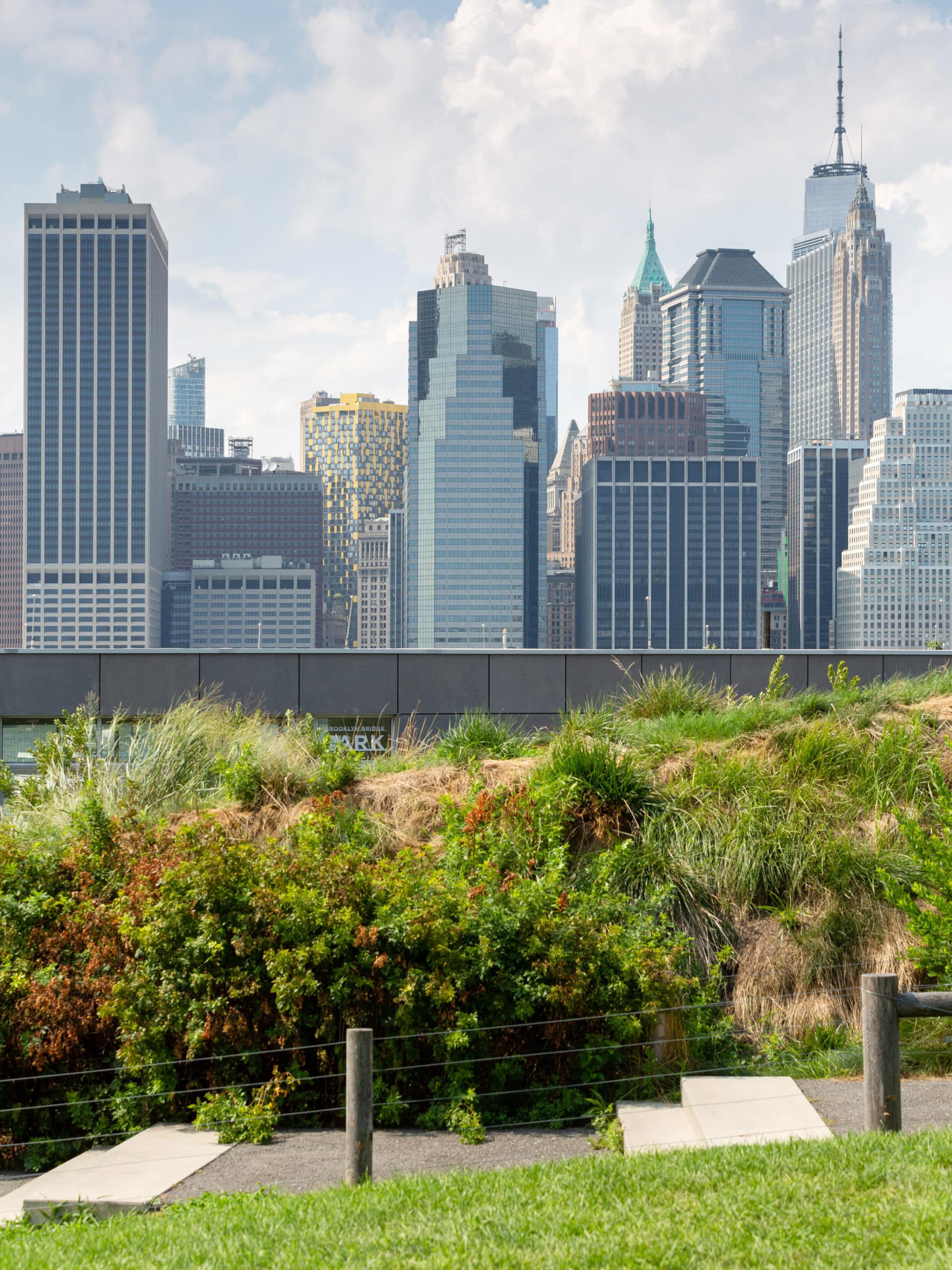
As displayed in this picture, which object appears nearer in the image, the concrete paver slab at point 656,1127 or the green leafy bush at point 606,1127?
the concrete paver slab at point 656,1127

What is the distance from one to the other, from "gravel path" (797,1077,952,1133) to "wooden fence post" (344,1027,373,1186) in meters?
2.30

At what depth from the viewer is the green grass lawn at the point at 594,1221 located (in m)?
4.27

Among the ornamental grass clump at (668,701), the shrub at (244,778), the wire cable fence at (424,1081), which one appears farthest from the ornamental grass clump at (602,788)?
the ornamental grass clump at (668,701)

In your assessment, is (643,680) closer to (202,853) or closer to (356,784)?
(356,784)

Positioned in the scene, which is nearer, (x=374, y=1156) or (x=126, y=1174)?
(x=126, y=1174)

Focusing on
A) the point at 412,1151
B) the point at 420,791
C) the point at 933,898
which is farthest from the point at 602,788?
the point at 412,1151

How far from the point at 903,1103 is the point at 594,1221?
122 inches

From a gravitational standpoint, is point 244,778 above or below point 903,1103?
above

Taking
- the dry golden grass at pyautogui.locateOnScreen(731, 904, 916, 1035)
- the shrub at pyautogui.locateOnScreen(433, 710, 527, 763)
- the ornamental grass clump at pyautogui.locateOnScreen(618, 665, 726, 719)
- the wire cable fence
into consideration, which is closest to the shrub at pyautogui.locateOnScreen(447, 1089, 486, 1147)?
the wire cable fence

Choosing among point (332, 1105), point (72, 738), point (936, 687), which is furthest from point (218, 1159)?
point (936, 687)

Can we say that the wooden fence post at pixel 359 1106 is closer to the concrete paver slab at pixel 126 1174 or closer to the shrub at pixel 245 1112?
the concrete paver slab at pixel 126 1174

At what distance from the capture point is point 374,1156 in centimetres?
635

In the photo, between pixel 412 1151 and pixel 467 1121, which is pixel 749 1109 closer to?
pixel 467 1121

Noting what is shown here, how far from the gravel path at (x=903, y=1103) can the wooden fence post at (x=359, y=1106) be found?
230 cm
